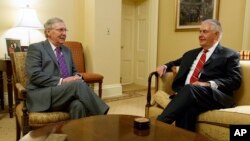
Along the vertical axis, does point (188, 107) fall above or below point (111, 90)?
above

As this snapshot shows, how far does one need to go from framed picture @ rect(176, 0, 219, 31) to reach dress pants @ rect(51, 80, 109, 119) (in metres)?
2.88

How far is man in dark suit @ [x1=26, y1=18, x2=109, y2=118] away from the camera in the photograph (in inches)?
80.0

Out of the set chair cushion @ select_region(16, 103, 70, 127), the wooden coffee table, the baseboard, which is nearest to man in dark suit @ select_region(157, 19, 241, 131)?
the wooden coffee table

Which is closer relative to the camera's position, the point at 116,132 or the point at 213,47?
the point at 116,132

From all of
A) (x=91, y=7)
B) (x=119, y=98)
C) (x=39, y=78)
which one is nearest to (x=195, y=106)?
(x=39, y=78)

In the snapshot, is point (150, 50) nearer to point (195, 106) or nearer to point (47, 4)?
point (47, 4)

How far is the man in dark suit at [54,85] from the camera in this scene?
2033mm

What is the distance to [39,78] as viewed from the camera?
2.10m

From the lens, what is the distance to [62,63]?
232 cm

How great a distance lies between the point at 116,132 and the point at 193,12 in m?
3.59

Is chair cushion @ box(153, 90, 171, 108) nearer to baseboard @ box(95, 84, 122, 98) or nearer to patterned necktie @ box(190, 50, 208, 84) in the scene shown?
patterned necktie @ box(190, 50, 208, 84)

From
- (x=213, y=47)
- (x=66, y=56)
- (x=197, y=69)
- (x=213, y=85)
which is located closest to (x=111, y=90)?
(x=66, y=56)

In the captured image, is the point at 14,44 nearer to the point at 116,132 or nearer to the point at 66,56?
the point at 66,56

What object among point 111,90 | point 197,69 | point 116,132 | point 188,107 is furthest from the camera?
point 111,90
